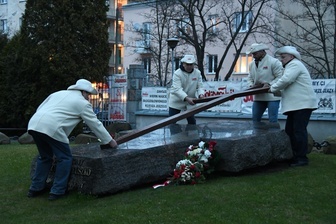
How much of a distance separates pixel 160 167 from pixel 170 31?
26314 mm

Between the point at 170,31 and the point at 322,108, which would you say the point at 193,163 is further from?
the point at 170,31

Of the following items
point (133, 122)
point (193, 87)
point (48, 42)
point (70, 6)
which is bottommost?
point (133, 122)

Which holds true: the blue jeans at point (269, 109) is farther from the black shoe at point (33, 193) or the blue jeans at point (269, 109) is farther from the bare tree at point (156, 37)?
the bare tree at point (156, 37)

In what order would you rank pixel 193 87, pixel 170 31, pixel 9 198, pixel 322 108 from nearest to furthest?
pixel 9 198 < pixel 193 87 < pixel 322 108 < pixel 170 31

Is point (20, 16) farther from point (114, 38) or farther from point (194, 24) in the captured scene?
point (194, 24)

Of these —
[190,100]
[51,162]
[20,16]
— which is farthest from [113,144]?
[20,16]

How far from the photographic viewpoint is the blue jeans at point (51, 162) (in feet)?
21.2

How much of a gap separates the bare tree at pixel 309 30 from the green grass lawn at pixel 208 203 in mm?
18239

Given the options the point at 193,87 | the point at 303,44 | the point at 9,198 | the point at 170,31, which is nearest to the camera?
the point at 9,198

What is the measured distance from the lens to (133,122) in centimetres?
1964

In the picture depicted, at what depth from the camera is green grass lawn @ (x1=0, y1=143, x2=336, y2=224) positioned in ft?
17.5

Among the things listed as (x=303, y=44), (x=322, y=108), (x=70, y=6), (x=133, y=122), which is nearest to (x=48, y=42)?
(x=70, y=6)

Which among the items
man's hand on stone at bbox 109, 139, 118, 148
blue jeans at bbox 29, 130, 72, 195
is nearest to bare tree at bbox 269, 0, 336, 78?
man's hand on stone at bbox 109, 139, 118, 148

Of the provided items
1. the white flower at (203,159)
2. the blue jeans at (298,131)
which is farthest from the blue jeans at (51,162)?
the blue jeans at (298,131)
